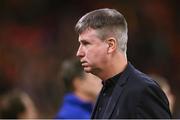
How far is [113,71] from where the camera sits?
3508 millimetres

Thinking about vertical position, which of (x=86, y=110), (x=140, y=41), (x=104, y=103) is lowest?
(x=140, y=41)

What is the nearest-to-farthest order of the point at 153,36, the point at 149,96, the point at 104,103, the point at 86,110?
1. the point at 149,96
2. the point at 104,103
3. the point at 86,110
4. the point at 153,36

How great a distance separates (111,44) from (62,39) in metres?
7.17

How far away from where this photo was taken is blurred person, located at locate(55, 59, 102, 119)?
4.92 meters

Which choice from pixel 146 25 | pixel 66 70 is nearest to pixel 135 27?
pixel 146 25

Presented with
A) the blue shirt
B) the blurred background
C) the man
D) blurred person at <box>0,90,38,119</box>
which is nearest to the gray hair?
the man

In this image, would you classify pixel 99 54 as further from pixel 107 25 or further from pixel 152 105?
pixel 152 105

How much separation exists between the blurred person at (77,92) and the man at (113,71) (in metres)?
1.31

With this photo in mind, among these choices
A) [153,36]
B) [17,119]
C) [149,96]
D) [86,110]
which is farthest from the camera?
[153,36]

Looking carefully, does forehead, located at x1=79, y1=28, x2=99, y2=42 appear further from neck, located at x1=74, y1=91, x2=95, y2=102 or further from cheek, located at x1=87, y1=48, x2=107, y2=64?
neck, located at x1=74, y1=91, x2=95, y2=102

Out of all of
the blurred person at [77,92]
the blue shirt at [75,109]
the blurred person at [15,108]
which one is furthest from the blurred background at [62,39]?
the blurred person at [15,108]

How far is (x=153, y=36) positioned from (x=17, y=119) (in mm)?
6164

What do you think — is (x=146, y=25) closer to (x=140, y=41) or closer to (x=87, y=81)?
(x=140, y=41)

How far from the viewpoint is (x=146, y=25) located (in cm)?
1066
